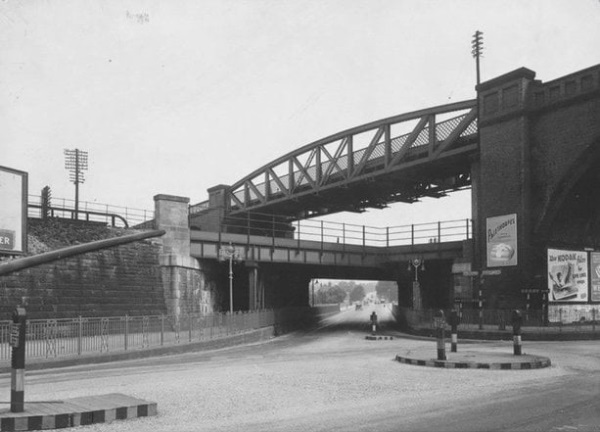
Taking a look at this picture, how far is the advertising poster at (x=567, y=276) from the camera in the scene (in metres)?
35.0

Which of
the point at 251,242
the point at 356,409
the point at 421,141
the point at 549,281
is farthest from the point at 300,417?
the point at 421,141

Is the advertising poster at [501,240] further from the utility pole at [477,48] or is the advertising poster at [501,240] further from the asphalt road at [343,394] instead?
the asphalt road at [343,394]

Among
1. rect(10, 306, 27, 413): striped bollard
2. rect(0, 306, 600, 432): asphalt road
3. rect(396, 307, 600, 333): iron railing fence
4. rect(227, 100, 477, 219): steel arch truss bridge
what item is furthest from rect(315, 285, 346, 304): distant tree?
rect(10, 306, 27, 413): striped bollard

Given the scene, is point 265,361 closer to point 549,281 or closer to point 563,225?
point 549,281

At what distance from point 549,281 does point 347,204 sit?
20.8 meters

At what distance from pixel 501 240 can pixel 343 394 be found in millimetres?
26153

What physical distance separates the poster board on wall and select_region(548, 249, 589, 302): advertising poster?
25945 millimetres

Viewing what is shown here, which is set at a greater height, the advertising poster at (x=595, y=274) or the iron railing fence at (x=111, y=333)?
the advertising poster at (x=595, y=274)

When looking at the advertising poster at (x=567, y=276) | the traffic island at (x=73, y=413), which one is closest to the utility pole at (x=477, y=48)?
Result: the advertising poster at (x=567, y=276)

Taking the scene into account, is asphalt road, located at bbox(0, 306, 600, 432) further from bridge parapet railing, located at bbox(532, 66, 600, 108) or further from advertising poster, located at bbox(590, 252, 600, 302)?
advertising poster, located at bbox(590, 252, 600, 302)

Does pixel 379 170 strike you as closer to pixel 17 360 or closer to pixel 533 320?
pixel 533 320

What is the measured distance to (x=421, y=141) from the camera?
140 ft

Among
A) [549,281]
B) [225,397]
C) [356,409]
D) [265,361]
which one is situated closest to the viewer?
[356,409]

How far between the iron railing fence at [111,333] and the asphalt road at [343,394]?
2044mm
